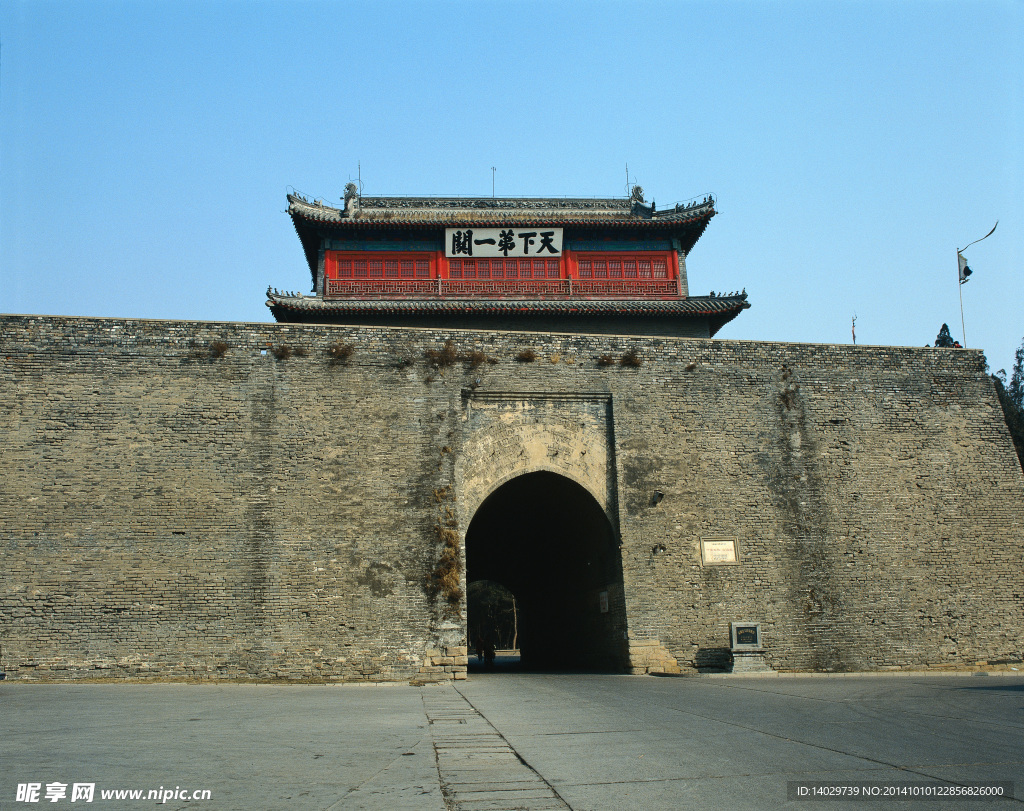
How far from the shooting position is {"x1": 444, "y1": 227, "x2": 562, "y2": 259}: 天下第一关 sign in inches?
774

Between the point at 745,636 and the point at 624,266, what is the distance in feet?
34.5

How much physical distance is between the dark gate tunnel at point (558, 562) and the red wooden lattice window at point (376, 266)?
6.78 m

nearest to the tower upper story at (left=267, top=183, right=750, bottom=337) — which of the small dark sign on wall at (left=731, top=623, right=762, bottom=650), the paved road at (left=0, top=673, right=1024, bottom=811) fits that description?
the small dark sign on wall at (left=731, top=623, right=762, bottom=650)

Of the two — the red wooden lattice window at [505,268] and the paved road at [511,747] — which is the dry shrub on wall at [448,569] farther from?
the red wooden lattice window at [505,268]

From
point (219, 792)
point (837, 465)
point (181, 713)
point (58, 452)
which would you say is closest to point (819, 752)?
point (219, 792)

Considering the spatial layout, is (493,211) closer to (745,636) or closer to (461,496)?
(461,496)

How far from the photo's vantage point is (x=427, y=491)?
42.6 feet

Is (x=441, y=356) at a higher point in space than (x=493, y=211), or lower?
lower

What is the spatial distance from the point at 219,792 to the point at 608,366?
1127 centimetres

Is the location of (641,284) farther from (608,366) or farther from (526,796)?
(526,796)

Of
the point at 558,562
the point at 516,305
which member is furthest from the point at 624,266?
the point at 558,562

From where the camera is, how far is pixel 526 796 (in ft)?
12.3

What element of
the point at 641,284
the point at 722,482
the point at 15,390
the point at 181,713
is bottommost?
the point at 181,713

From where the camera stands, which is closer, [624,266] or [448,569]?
[448,569]
